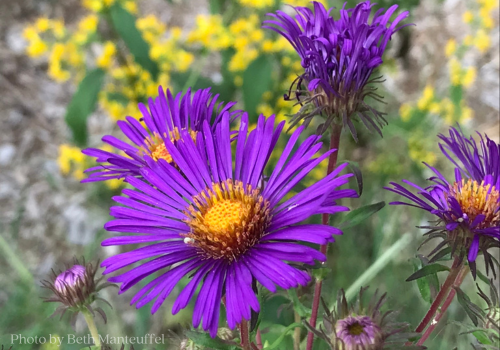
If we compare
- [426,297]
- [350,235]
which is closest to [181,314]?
[350,235]

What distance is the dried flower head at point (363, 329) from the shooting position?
62 centimetres

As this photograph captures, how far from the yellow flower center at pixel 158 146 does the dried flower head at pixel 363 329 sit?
0.47 meters

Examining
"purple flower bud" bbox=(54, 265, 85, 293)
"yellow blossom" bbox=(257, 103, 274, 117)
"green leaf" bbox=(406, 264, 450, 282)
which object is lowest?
"green leaf" bbox=(406, 264, 450, 282)

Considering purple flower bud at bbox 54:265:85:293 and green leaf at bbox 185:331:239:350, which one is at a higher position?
purple flower bud at bbox 54:265:85:293

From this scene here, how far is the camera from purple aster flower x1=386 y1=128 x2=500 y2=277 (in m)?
0.67

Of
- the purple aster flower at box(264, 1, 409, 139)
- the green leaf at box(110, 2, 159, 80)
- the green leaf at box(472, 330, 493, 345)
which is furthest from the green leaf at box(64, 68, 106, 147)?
the green leaf at box(472, 330, 493, 345)

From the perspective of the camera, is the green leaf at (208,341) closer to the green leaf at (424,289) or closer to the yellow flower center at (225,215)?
the yellow flower center at (225,215)

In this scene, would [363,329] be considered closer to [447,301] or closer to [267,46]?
[447,301]

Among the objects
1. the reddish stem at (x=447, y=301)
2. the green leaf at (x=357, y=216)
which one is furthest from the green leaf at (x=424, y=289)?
the green leaf at (x=357, y=216)

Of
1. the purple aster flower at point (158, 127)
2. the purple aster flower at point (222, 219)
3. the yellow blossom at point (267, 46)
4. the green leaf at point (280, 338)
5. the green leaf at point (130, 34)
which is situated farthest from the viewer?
the yellow blossom at point (267, 46)

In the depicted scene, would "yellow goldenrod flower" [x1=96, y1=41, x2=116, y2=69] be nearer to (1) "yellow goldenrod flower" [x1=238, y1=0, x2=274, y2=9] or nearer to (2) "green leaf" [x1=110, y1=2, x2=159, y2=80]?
(2) "green leaf" [x1=110, y1=2, x2=159, y2=80]

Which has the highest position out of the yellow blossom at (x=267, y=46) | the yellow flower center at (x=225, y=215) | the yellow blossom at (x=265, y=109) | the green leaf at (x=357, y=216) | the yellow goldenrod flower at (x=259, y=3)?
the yellow goldenrod flower at (x=259, y=3)

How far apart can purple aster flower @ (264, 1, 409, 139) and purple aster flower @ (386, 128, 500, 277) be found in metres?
0.15

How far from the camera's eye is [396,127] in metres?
1.80
